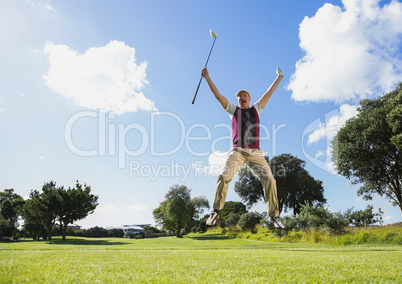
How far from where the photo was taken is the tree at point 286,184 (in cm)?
4612

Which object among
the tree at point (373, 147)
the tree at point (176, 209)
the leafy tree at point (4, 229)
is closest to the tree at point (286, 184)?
the tree at point (176, 209)

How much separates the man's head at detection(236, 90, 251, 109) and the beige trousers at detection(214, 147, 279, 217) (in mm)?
1220

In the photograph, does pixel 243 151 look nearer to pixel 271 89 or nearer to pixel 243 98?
pixel 243 98

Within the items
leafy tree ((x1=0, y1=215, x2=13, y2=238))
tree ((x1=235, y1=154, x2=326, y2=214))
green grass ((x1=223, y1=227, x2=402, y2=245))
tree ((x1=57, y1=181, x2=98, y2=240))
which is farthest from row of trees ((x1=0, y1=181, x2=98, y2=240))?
green grass ((x1=223, y1=227, x2=402, y2=245))

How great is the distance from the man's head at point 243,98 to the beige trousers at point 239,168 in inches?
48.0

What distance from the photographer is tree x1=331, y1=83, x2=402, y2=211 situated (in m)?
24.9

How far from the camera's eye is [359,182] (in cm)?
3111

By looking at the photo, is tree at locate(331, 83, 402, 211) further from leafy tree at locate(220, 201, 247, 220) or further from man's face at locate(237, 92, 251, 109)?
leafy tree at locate(220, 201, 247, 220)

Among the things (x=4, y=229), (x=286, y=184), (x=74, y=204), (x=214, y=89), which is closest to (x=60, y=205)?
(x=74, y=204)

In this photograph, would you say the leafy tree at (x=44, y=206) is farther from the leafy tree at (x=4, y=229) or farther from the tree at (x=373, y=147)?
the tree at (x=373, y=147)

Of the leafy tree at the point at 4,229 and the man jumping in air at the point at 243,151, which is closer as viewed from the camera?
the man jumping in air at the point at 243,151

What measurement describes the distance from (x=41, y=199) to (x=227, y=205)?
2153 inches

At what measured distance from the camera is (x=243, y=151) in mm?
6113

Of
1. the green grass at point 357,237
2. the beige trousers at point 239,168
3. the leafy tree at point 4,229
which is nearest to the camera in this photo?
the beige trousers at point 239,168
